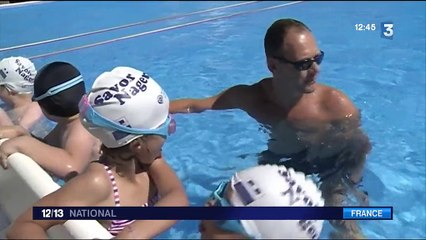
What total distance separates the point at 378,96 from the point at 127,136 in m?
3.37

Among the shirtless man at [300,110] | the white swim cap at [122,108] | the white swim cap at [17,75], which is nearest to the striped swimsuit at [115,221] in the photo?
the white swim cap at [122,108]

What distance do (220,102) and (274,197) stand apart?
1818 mm

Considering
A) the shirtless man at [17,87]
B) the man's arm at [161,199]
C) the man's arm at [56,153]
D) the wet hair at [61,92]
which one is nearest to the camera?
the man's arm at [161,199]

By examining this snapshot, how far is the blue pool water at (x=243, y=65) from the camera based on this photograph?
363 cm

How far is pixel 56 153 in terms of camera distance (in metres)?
2.85

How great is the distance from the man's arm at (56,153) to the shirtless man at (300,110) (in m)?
0.57

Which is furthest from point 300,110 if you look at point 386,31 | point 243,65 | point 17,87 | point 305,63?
point 386,31

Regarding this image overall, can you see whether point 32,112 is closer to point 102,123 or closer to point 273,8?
point 102,123

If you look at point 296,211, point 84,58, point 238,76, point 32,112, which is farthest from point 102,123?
point 84,58

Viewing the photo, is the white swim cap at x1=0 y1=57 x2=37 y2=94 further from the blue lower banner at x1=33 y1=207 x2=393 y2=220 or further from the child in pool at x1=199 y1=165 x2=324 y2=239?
the child in pool at x1=199 y1=165 x2=324 y2=239

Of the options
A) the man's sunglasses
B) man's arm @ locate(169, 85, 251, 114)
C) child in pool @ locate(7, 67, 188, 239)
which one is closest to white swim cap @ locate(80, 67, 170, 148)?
child in pool @ locate(7, 67, 188, 239)

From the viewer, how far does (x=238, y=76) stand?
540cm

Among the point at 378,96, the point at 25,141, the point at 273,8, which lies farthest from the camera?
the point at 273,8

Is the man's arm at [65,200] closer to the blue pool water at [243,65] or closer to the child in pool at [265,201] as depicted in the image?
the blue pool water at [243,65]
